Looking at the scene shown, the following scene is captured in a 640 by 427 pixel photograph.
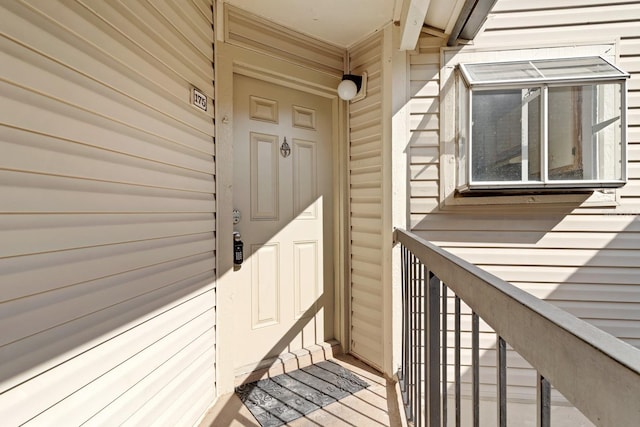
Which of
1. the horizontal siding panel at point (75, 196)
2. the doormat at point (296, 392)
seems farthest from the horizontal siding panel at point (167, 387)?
the horizontal siding panel at point (75, 196)

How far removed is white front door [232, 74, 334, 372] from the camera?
218cm

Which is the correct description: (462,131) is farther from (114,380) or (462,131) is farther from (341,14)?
(114,380)

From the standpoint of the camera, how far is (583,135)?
6.71 ft

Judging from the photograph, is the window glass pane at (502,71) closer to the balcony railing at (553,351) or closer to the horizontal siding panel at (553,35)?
the horizontal siding panel at (553,35)

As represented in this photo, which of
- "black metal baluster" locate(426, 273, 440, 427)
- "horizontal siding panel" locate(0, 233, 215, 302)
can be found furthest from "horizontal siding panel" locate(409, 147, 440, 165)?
"horizontal siding panel" locate(0, 233, 215, 302)

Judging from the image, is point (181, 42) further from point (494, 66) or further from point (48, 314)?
point (494, 66)

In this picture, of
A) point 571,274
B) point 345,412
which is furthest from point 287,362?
point 571,274

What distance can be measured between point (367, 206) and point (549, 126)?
1.21 m

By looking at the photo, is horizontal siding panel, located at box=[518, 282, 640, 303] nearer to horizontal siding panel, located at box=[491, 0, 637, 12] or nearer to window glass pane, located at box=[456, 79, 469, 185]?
window glass pane, located at box=[456, 79, 469, 185]

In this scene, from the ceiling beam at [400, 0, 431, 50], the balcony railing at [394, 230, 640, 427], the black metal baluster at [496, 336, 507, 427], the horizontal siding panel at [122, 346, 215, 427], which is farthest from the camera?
the ceiling beam at [400, 0, 431, 50]

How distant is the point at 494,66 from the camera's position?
85.3 inches

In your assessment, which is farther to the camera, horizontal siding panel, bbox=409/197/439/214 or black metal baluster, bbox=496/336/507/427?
horizontal siding panel, bbox=409/197/439/214

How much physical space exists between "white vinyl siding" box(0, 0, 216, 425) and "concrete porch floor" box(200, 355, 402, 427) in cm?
13

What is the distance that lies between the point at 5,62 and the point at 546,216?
8.81 ft
